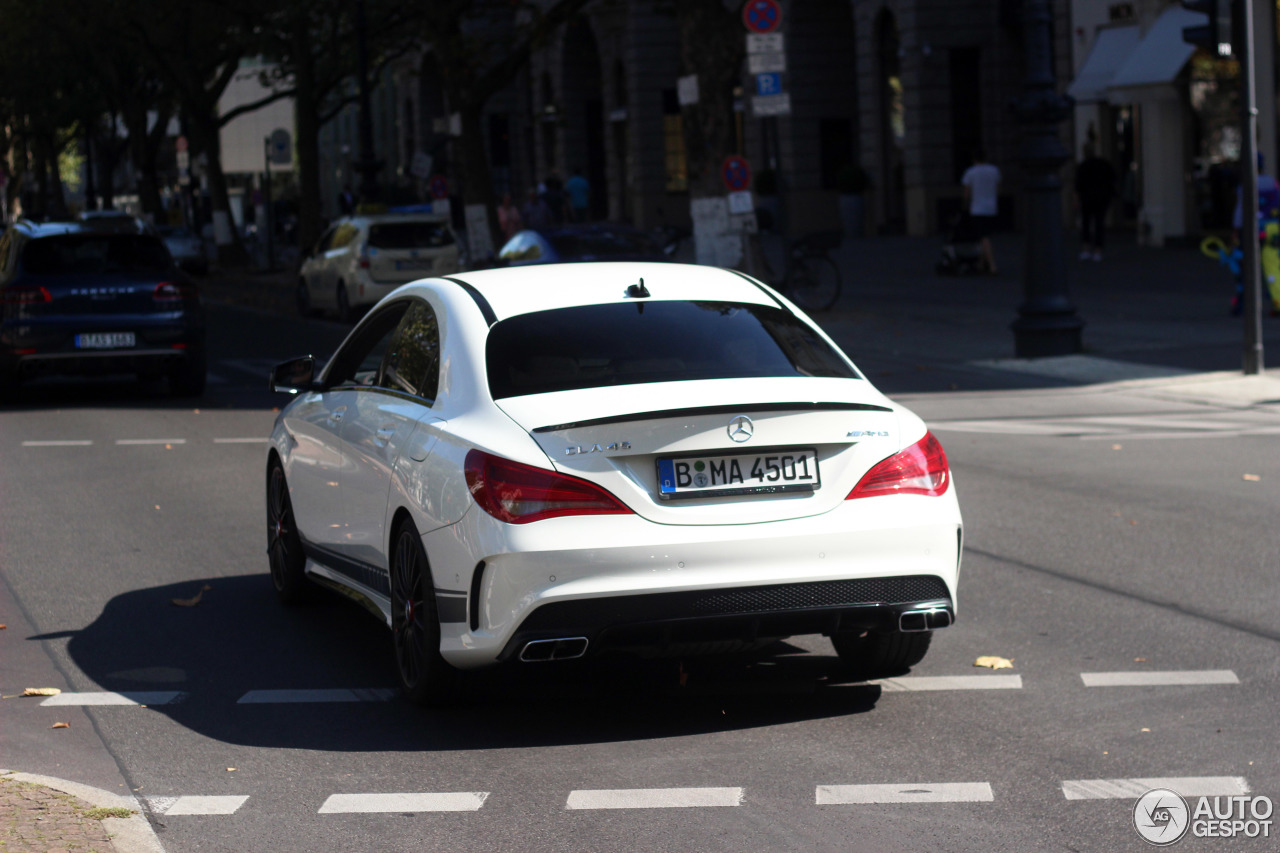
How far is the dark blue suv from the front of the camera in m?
17.0

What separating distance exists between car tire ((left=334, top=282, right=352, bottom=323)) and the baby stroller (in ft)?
31.0

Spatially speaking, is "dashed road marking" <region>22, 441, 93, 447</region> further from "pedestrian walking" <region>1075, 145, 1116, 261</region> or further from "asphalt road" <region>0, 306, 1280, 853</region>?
"pedestrian walking" <region>1075, 145, 1116, 261</region>

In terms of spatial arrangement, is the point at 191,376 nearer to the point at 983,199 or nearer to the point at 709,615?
the point at 709,615

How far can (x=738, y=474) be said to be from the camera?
18.5ft

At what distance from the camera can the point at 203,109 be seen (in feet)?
152

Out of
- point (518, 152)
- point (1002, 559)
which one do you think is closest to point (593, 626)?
point (1002, 559)

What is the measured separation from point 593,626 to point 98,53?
173ft

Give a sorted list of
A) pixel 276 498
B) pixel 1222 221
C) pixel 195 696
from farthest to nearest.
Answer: pixel 1222 221 → pixel 276 498 → pixel 195 696

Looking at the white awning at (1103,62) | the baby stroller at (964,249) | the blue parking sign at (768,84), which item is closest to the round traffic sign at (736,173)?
the blue parking sign at (768,84)

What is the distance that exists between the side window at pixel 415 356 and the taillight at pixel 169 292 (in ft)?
36.1

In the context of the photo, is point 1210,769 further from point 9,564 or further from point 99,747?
point 9,564

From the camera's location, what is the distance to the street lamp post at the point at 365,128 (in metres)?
36.0

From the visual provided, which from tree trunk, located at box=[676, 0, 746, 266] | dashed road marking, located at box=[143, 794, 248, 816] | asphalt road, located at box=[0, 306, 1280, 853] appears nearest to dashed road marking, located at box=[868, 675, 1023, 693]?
asphalt road, located at box=[0, 306, 1280, 853]

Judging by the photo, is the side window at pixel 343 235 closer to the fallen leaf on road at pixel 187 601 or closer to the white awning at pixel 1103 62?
the white awning at pixel 1103 62
